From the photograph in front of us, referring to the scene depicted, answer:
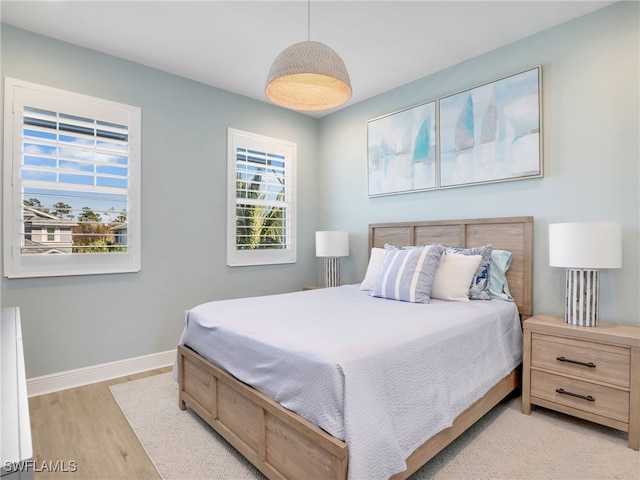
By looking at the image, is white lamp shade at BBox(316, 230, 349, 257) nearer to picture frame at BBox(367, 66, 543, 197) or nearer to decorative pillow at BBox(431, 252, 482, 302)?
picture frame at BBox(367, 66, 543, 197)

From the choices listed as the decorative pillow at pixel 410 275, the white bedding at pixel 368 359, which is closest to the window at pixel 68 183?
the white bedding at pixel 368 359

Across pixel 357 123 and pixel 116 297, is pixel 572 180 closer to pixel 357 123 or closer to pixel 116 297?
pixel 357 123

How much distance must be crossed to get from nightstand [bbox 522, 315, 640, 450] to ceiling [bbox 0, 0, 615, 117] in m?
2.17

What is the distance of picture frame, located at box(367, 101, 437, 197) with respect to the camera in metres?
3.33

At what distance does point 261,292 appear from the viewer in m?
3.97

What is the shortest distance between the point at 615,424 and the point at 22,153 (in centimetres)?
429

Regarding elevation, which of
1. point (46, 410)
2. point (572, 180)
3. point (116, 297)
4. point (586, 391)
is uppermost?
point (572, 180)

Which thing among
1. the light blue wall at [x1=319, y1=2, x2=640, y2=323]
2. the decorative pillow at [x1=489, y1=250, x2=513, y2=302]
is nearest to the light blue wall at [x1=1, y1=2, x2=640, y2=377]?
the light blue wall at [x1=319, y1=2, x2=640, y2=323]

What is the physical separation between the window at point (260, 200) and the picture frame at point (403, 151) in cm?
104

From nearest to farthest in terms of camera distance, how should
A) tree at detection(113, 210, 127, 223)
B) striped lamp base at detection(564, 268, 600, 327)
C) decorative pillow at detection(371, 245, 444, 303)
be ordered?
striped lamp base at detection(564, 268, 600, 327), decorative pillow at detection(371, 245, 444, 303), tree at detection(113, 210, 127, 223)

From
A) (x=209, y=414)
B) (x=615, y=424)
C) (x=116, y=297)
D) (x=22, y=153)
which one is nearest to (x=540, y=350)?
(x=615, y=424)

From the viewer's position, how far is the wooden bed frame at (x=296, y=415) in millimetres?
1371

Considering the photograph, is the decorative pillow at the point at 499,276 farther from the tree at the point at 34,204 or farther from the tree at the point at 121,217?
the tree at the point at 34,204

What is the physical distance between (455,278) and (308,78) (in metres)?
1.74
